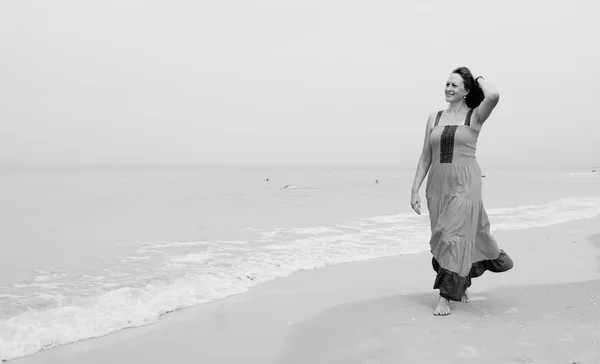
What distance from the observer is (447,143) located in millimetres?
3973

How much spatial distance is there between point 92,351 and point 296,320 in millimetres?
1629

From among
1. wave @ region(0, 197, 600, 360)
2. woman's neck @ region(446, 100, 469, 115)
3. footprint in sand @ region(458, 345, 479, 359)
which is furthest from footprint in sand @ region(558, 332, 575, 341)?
wave @ region(0, 197, 600, 360)

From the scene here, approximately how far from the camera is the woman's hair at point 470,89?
3.94 meters

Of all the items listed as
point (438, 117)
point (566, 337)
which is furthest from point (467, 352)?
point (438, 117)

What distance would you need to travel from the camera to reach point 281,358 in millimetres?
3154

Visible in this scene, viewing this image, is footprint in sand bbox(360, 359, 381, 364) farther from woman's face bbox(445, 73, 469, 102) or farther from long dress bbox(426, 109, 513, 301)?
woman's face bbox(445, 73, 469, 102)

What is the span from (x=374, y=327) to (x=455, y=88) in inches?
84.2

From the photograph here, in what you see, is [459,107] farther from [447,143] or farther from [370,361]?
[370,361]

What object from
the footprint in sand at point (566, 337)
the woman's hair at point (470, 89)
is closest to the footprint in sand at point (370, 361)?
the footprint in sand at point (566, 337)

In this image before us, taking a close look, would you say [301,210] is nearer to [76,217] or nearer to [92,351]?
[76,217]

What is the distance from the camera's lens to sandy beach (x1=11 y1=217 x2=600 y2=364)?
310cm

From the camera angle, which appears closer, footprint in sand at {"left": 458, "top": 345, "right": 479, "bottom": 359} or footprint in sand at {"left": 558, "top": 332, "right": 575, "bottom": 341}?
footprint in sand at {"left": 458, "top": 345, "right": 479, "bottom": 359}

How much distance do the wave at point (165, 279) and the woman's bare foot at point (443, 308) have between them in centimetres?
224

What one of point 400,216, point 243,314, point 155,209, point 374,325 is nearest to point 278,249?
point 243,314
